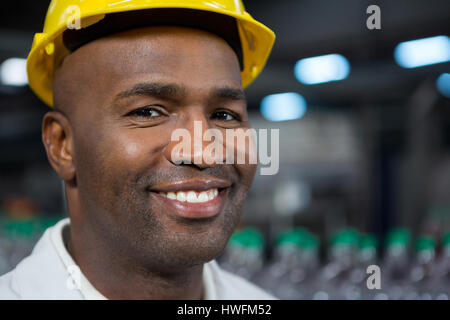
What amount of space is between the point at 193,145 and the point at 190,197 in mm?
116

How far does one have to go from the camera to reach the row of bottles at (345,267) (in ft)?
8.86

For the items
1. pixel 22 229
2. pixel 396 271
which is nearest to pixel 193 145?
pixel 396 271

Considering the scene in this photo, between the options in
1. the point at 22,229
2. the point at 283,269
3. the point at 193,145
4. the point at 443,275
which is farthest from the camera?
the point at 22,229

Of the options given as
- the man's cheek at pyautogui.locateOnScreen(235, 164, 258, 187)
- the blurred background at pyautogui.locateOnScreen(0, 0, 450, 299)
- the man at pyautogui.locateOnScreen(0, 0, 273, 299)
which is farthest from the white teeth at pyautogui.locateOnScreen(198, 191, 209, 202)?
the blurred background at pyautogui.locateOnScreen(0, 0, 450, 299)

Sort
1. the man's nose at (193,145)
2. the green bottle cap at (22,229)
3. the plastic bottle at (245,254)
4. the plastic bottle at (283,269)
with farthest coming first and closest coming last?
the green bottle cap at (22,229) < the plastic bottle at (245,254) < the plastic bottle at (283,269) < the man's nose at (193,145)

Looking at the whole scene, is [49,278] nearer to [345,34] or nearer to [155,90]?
[155,90]

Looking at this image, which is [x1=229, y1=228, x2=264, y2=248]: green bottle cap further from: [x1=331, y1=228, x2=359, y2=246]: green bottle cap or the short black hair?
the short black hair

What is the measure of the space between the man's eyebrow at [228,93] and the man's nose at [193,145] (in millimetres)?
→ 69

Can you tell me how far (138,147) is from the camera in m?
1.12

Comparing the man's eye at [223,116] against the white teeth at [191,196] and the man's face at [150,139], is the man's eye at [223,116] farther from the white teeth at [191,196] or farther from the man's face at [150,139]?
the white teeth at [191,196]

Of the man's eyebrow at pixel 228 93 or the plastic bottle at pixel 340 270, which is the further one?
the plastic bottle at pixel 340 270

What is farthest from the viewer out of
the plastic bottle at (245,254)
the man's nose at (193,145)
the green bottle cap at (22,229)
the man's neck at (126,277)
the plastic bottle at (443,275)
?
the green bottle cap at (22,229)

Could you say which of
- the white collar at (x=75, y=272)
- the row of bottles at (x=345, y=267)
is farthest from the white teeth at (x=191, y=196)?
the row of bottles at (x=345, y=267)
